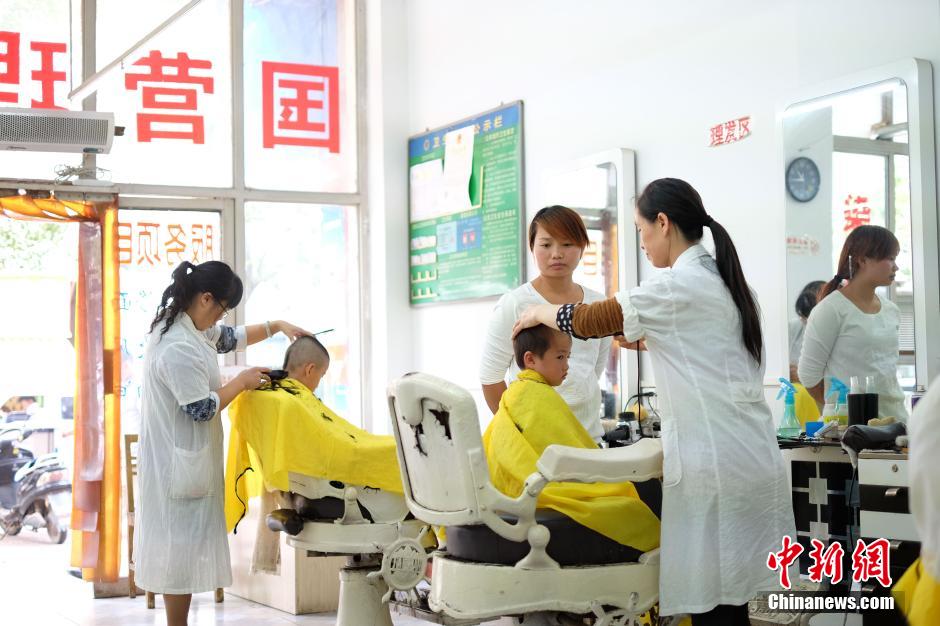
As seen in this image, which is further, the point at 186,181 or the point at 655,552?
the point at 186,181

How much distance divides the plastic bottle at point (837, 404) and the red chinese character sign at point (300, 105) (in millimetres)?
3495

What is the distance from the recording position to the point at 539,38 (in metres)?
4.75

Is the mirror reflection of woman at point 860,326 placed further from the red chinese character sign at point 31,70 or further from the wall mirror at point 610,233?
the red chinese character sign at point 31,70

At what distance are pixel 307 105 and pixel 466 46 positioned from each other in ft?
3.62

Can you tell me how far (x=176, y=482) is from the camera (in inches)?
124

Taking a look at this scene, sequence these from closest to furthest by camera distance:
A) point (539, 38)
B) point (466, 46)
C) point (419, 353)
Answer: point (539, 38), point (466, 46), point (419, 353)

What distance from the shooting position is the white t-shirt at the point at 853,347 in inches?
123

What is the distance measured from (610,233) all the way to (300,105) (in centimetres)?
239

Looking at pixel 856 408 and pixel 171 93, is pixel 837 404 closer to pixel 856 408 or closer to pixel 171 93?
pixel 856 408

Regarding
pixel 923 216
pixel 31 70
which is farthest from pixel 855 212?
pixel 31 70

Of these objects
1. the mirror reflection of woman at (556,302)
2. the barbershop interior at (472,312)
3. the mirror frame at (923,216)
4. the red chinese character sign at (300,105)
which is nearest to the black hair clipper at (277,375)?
the barbershop interior at (472,312)

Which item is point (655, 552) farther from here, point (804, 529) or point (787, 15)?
point (787, 15)

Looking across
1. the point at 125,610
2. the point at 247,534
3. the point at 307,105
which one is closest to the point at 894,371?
the point at 247,534

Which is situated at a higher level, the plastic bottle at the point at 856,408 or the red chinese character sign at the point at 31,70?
the red chinese character sign at the point at 31,70
